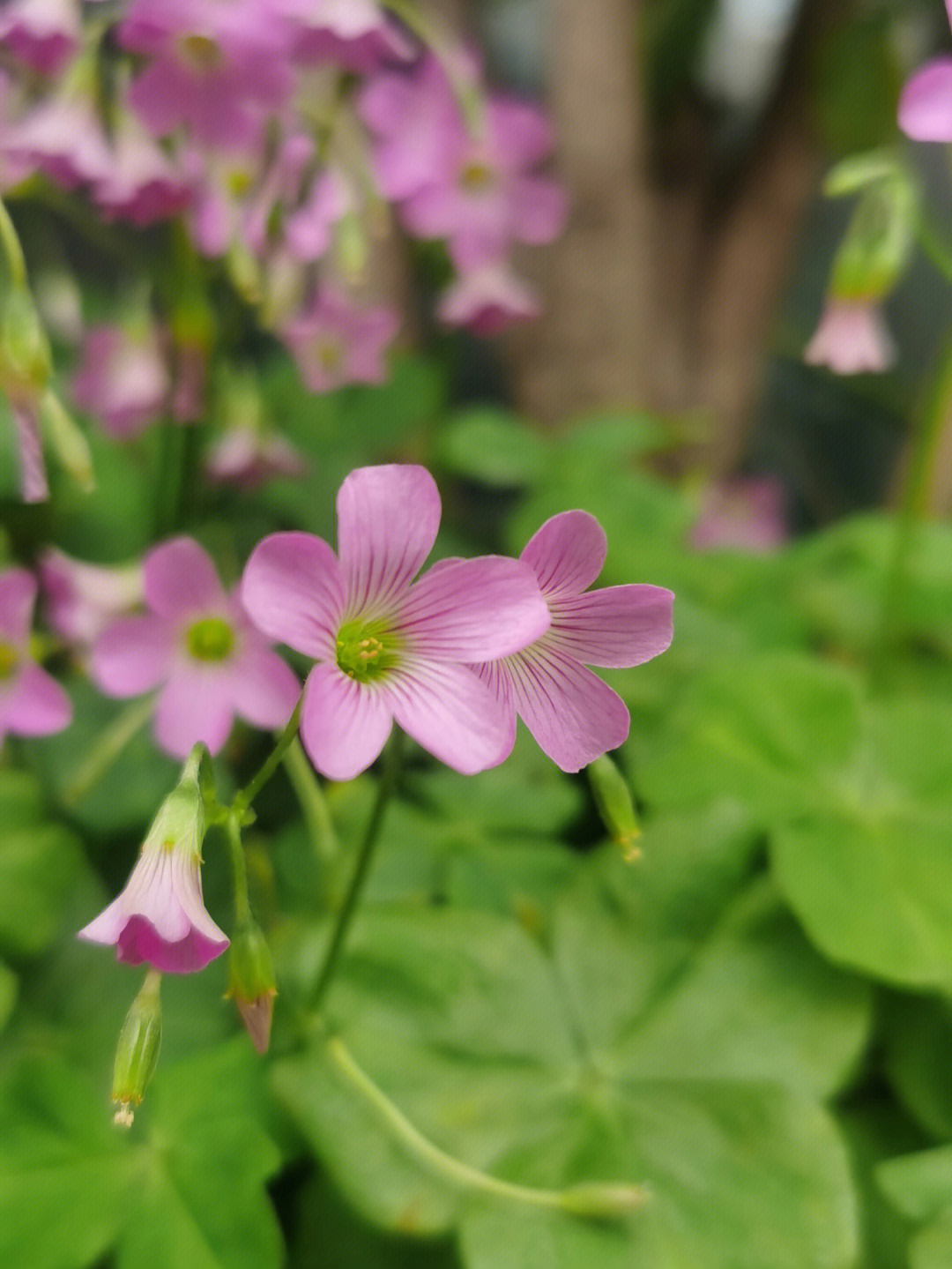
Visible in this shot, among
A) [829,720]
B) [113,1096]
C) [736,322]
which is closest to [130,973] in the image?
[113,1096]

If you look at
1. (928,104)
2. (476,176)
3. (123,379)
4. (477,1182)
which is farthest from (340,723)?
(476,176)

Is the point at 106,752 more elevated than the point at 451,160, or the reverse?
the point at 451,160

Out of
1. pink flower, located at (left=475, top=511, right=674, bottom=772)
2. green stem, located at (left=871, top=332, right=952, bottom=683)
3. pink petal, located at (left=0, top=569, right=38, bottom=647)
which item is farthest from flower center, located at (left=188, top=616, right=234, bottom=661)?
green stem, located at (left=871, top=332, right=952, bottom=683)

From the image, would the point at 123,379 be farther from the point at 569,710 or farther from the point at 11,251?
the point at 569,710

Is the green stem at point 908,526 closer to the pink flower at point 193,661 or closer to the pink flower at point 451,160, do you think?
the pink flower at point 451,160

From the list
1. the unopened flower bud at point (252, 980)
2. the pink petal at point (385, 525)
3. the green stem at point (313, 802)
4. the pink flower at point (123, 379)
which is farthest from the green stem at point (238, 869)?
the pink flower at point (123, 379)

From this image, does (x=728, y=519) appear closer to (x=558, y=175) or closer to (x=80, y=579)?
(x=558, y=175)
